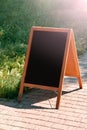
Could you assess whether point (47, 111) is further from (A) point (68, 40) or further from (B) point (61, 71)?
(A) point (68, 40)

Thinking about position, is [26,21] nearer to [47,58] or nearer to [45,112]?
[47,58]

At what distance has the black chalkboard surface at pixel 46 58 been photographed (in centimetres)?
684

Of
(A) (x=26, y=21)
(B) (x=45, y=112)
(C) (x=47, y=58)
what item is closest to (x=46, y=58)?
(C) (x=47, y=58)

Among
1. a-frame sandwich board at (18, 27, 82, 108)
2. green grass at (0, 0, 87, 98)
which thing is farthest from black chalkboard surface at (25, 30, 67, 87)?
green grass at (0, 0, 87, 98)

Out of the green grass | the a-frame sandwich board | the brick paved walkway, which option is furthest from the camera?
the green grass

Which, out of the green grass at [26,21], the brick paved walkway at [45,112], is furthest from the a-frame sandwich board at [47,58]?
the green grass at [26,21]

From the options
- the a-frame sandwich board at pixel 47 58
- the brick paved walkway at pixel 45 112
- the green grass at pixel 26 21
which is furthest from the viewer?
the green grass at pixel 26 21

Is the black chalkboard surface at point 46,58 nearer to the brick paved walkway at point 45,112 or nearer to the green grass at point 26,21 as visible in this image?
the brick paved walkway at point 45,112

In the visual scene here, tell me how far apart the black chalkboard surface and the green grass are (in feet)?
6.70

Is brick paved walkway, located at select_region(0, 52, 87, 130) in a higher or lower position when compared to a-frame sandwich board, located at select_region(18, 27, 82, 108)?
lower

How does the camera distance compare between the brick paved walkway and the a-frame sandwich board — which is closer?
the brick paved walkway

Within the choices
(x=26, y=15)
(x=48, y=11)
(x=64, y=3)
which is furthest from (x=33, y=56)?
(x=64, y=3)

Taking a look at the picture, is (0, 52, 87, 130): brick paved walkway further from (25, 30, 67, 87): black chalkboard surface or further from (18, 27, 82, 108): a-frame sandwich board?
A: (25, 30, 67, 87): black chalkboard surface

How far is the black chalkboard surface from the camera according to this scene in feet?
22.4
